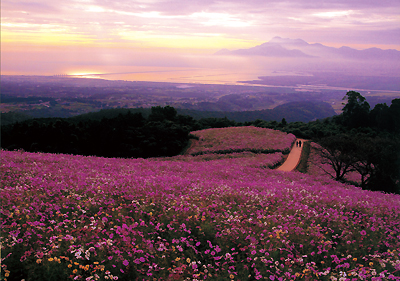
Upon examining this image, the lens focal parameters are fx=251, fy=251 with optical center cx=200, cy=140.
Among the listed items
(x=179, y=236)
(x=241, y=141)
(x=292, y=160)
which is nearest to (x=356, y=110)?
(x=292, y=160)

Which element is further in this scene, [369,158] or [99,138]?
[99,138]

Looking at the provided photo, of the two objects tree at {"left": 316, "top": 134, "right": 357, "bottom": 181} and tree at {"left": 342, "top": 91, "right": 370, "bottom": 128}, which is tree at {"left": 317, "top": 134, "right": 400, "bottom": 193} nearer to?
tree at {"left": 316, "top": 134, "right": 357, "bottom": 181}

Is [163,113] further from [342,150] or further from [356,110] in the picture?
[356,110]

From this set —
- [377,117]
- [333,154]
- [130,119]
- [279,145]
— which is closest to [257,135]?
[279,145]

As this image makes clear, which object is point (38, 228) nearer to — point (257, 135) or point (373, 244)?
point (373, 244)

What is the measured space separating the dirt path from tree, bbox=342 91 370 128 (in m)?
39.0

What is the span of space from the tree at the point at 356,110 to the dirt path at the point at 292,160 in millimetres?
39010

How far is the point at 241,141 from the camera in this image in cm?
4869

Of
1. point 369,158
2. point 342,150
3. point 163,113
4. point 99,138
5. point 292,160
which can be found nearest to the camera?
point 369,158

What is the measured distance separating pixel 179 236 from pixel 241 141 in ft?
139

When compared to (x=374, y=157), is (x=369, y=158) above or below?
below

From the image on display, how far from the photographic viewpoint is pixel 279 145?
48.0 meters

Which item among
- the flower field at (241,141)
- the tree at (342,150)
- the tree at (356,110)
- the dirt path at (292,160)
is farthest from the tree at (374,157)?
the tree at (356,110)

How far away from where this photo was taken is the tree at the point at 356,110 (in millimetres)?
77269
